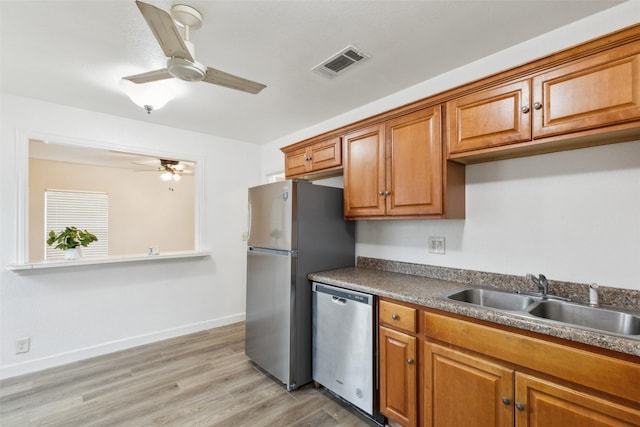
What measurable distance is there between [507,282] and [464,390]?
764mm

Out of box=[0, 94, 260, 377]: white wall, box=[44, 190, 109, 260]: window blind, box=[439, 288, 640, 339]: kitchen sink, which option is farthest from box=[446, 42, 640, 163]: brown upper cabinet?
box=[44, 190, 109, 260]: window blind

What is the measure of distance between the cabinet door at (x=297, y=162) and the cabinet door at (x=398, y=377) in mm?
1715

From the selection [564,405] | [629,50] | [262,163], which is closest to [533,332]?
[564,405]

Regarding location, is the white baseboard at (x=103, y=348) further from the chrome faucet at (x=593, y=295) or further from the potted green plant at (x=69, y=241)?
the chrome faucet at (x=593, y=295)

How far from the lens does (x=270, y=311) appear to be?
99.5 inches

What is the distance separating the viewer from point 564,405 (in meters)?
1.20

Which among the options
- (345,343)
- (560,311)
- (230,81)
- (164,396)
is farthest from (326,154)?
(164,396)

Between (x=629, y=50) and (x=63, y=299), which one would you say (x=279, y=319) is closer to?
(x=63, y=299)

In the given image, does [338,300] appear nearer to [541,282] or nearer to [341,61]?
[541,282]

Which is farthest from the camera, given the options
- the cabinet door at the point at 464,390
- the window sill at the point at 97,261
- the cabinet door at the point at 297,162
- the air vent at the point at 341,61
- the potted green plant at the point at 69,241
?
the cabinet door at the point at 297,162

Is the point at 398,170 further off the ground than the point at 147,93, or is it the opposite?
the point at 147,93

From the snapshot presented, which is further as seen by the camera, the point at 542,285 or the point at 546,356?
the point at 542,285

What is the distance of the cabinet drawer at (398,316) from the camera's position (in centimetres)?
173

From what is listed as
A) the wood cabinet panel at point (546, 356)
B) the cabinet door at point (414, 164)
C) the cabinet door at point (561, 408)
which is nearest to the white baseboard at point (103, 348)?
the cabinet door at point (414, 164)
